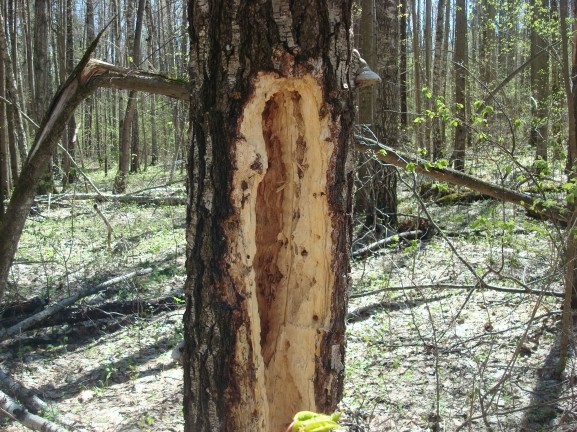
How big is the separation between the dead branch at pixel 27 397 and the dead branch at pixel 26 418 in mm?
239

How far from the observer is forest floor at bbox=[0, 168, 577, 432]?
11.4ft

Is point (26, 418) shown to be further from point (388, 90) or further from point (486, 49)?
point (486, 49)

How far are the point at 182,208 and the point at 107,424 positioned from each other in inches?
292

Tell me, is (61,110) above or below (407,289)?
above

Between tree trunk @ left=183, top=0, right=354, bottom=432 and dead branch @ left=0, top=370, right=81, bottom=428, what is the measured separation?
1.65 metres

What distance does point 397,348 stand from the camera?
172 inches

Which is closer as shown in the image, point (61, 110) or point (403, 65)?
point (61, 110)

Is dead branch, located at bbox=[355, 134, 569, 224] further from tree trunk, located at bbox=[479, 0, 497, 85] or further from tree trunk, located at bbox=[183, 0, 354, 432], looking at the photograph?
tree trunk, located at bbox=[479, 0, 497, 85]

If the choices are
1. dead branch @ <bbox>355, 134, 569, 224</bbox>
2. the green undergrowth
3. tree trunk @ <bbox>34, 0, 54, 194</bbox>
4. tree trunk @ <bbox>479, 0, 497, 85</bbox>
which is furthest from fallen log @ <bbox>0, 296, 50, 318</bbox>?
tree trunk @ <bbox>34, 0, 54, 194</bbox>

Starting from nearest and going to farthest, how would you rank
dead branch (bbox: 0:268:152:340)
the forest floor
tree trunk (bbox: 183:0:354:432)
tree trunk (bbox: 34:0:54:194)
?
tree trunk (bbox: 183:0:354:432), the forest floor, dead branch (bbox: 0:268:152:340), tree trunk (bbox: 34:0:54:194)

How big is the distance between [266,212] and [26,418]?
2060 millimetres

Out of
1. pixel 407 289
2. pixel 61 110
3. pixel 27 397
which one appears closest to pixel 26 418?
pixel 27 397

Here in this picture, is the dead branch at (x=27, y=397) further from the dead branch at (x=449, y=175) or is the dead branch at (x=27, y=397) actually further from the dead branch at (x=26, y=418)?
the dead branch at (x=449, y=175)

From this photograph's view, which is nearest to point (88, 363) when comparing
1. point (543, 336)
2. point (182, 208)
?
point (543, 336)
